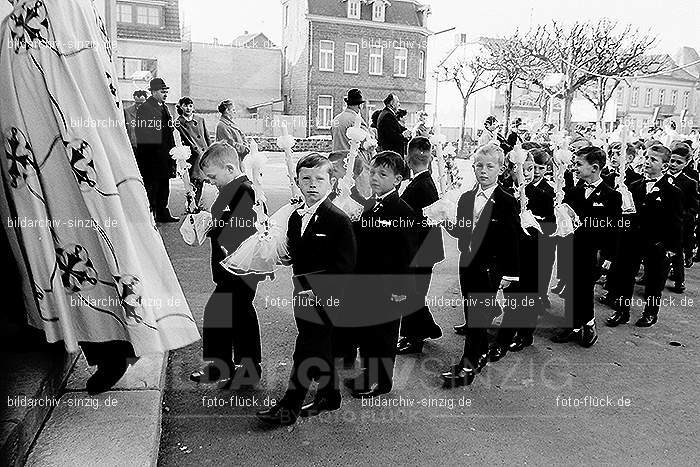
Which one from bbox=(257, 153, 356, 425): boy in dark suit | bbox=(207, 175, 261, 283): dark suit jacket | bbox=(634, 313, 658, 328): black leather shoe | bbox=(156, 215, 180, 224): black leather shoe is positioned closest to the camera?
bbox=(257, 153, 356, 425): boy in dark suit

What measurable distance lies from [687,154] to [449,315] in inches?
111

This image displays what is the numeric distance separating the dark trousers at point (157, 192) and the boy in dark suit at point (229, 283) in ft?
16.9

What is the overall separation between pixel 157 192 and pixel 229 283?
18.5 feet

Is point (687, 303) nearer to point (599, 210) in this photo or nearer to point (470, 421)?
point (599, 210)

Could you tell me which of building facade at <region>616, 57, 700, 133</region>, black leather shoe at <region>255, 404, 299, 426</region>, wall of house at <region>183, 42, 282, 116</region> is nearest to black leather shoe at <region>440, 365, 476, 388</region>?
black leather shoe at <region>255, 404, 299, 426</region>

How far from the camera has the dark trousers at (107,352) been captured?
132 inches

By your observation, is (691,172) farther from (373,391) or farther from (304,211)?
(304,211)

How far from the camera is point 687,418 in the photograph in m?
4.06

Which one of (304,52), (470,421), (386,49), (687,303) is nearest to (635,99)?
(386,49)

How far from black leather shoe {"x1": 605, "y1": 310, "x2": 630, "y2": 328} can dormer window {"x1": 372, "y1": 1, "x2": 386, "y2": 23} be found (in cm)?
3425

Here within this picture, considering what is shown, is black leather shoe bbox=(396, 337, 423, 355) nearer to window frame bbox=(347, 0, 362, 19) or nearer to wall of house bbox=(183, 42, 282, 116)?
window frame bbox=(347, 0, 362, 19)

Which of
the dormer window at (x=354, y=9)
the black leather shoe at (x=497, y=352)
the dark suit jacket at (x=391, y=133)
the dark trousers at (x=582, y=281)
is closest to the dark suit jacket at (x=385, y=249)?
the black leather shoe at (x=497, y=352)

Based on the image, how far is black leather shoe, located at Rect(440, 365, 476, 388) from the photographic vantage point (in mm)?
4461

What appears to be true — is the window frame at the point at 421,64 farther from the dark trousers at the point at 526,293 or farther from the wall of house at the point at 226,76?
the dark trousers at the point at 526,293
